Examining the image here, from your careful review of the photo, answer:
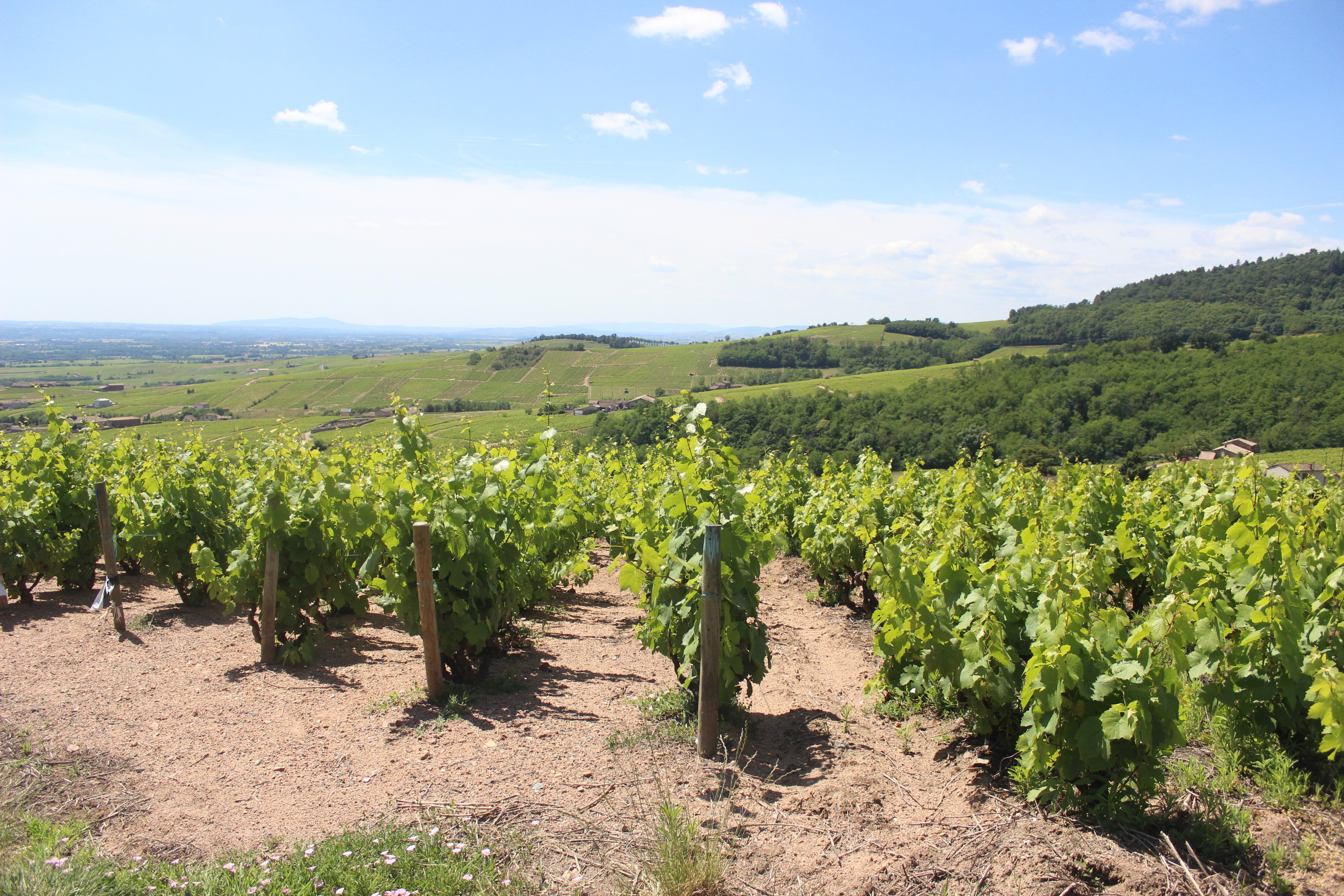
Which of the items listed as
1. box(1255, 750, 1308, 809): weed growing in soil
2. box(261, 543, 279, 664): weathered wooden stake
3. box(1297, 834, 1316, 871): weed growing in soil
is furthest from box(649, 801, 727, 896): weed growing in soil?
box(261, 543, 279, 664): weathered wooden stake

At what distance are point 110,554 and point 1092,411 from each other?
64.9 metres

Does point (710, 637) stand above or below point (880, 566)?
below

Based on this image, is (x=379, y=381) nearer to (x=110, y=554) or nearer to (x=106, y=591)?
(x=110, y=554)

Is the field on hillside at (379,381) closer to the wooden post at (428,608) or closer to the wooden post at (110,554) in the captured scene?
the wooden post at (110,554)

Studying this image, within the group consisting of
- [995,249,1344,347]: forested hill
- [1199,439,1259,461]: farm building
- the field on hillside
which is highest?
[995,249,1344,347]: forested hill

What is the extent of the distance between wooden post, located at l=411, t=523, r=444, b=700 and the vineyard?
59 mm

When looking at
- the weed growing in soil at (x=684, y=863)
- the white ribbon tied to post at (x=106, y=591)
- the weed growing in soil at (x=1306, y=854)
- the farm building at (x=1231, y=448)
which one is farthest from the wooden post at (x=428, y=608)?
the farm building at (x=1231, y=448)

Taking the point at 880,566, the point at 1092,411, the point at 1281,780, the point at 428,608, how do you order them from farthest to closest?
the point at 1092,411
the point at 428,608
the point at 880,566
the point at 1281,780

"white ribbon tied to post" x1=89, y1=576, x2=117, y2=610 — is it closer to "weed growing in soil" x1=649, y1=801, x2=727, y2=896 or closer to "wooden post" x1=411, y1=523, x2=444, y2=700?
"wooden post" x1=411, y1=523, x2=444, y2=700

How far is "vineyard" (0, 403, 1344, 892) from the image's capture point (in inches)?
133

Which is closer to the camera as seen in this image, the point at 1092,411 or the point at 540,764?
the point at 540,764

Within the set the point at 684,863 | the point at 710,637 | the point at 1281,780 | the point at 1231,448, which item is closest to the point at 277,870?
the point at 684,863

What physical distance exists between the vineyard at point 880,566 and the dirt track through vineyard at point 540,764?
33 cm

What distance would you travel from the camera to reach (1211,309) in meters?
94.6
